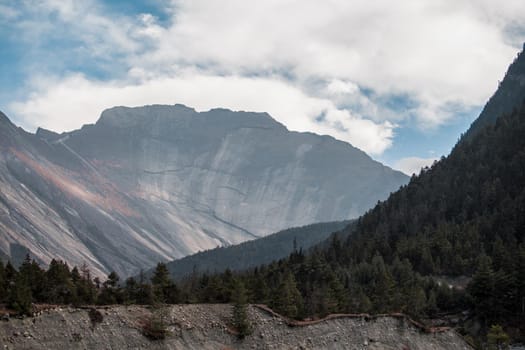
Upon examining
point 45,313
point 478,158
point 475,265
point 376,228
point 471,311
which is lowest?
point 45,313

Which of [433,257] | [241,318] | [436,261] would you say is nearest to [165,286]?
[241,318]

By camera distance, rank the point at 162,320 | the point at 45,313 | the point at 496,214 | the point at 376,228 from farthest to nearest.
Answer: the point at 376,228, the point at 496,214, the point at 162,320, the point at 45,313

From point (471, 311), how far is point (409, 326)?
117 feet

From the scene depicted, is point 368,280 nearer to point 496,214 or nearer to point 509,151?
point 496,214

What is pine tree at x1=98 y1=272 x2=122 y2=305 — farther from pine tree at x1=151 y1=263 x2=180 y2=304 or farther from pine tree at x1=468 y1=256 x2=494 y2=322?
pine tree at x1=468 y1=256 x2=494 y2=322

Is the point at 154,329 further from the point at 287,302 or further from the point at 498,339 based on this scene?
the point at 498,339

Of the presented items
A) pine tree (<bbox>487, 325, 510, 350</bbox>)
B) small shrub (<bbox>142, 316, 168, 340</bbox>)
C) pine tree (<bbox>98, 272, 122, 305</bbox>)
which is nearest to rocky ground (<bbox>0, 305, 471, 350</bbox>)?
small shrub (<bbox>142, 316, 168, 340</bbox>)

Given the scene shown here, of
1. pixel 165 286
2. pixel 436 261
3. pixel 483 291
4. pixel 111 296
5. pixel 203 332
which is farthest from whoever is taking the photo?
pixel 436 261

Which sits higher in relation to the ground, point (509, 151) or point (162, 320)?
point (509, 151)

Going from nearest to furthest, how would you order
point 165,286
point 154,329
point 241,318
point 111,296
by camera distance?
1. point 154,329
2. point 241,318
3. point 111,296
4. point 165,286

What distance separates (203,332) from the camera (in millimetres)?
58156

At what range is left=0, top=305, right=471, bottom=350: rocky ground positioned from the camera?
4847 cm

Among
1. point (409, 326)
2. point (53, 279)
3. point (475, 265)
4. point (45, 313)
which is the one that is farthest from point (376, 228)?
point (45, 313)

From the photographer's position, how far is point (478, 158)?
191000 mm
